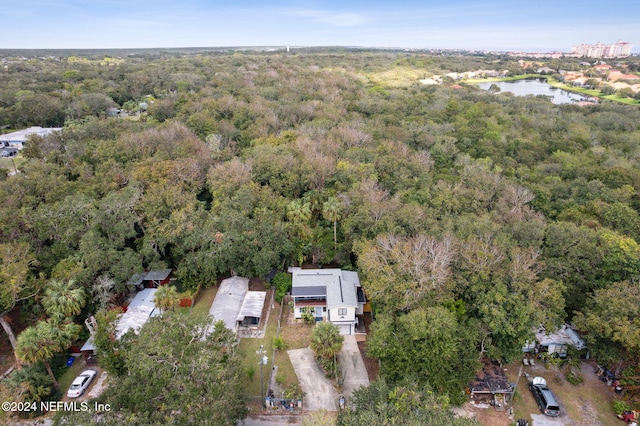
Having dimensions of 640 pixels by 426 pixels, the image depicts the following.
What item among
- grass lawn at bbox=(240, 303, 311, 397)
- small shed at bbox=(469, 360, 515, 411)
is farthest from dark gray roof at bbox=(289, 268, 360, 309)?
small shed at bbox=(469, 360, 515, 411)

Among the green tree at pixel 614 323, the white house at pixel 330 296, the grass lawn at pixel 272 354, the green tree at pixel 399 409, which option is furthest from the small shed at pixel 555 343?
the grass lawn at pixel 272 354

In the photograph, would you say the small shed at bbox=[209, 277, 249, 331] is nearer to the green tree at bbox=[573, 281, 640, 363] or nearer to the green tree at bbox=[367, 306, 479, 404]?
the green tree at bbox=[367, 306, 479, 404]

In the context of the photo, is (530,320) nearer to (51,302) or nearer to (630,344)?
(630,344)

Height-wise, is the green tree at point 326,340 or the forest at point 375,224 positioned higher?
the forest at point 375,224

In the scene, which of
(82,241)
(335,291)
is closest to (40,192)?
(82,241)

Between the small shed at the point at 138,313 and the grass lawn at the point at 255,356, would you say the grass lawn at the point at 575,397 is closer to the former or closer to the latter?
the grass lawn at the point at 255,356

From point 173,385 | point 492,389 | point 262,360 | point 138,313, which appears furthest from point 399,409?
point 138,313
